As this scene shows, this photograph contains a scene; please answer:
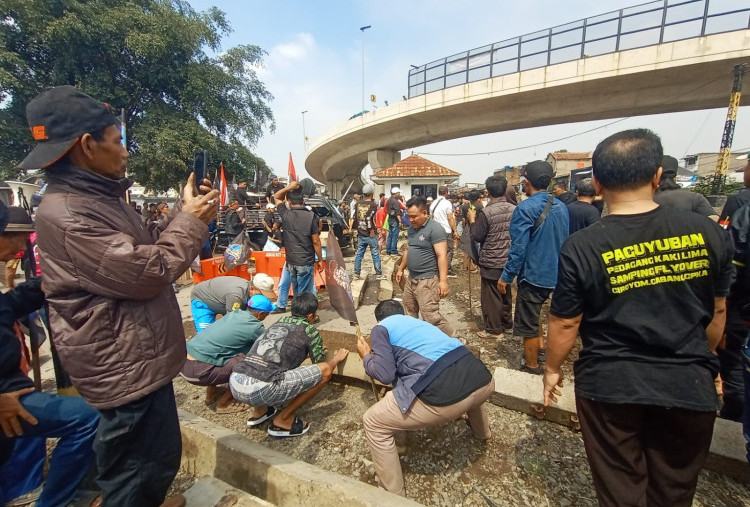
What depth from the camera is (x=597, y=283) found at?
1410mm

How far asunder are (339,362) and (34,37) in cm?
2004

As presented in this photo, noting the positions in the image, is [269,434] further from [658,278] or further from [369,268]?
[369,268]

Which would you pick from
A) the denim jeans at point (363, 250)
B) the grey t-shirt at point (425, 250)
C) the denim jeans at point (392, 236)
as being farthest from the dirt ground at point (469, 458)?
the denim jeans at point (392, 236)

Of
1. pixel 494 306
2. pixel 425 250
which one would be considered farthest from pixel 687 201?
pixel 425 250

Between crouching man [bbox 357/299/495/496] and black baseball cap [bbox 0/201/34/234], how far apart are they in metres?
2.12

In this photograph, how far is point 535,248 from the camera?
10.3 ft

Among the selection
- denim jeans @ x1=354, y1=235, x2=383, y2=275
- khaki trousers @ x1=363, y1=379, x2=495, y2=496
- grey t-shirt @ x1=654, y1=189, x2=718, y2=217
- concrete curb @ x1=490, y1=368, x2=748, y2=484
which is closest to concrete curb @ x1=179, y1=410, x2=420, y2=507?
khaki trousers @ x1=363, y1=379, x2=495, y2=496

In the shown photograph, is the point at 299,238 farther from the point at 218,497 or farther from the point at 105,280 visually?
the point at 105,280

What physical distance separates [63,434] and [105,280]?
111cm

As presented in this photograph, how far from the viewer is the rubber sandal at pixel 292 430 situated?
2.66m

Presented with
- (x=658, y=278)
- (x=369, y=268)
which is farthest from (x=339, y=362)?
(x=369, y=268)

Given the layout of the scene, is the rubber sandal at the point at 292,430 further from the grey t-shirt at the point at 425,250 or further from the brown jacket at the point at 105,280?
the grey t-shirt at the point at 425,250

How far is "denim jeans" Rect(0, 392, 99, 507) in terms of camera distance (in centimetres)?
160

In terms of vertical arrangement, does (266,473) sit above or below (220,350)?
below
